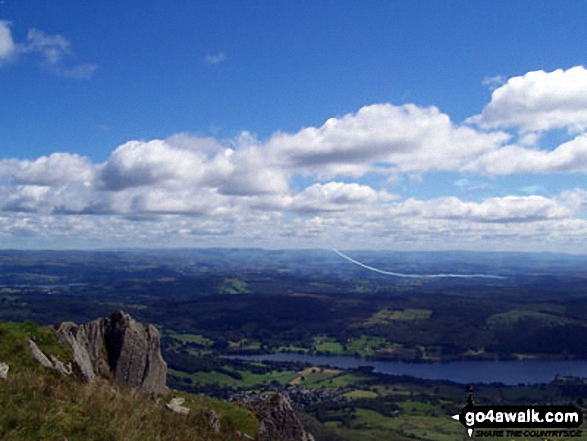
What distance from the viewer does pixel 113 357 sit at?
95.6ft

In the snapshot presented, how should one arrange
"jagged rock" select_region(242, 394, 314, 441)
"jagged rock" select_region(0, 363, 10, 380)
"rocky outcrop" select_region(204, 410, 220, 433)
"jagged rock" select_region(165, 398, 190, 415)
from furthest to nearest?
"jagged rock" select_region(242, 394, 314, 441) → "jagged rock" select_region(165, 398, 190, 415) → "rocky outcrop" select_region(204, 410, 220, 433) → "jagged rock" select_region(0, 363, 10, 380)

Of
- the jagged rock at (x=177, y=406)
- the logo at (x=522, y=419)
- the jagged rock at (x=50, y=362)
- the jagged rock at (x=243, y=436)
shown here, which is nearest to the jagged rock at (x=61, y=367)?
the jagged rock at (x=50, y=362)

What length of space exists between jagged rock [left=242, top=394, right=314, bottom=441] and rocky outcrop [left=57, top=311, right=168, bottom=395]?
558 centimetres

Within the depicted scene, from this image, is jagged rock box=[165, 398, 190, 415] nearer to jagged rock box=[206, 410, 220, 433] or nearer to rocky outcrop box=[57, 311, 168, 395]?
jagged rock box=[206, 410, 220, 433]

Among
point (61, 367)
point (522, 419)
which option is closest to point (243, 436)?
point (61, 367)

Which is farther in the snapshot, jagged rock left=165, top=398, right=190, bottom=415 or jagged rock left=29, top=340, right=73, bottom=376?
jagged rock left=165, top=398, right=190, bottom=415

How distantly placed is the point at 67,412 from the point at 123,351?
1654cm

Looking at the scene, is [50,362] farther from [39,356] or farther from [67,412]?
[67,412]

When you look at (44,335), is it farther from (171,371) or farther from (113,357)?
(171,371)

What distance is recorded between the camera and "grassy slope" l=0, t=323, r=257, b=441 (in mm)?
11664

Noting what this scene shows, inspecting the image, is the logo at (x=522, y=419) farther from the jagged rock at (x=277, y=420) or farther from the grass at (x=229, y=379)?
the grass at (x=229, y=379)

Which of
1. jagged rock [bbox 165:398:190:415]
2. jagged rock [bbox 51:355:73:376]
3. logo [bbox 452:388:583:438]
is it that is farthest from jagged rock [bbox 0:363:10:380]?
logo [bbox 452:388:583:438]

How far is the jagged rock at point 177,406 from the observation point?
20.9m

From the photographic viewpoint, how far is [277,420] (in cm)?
2658
